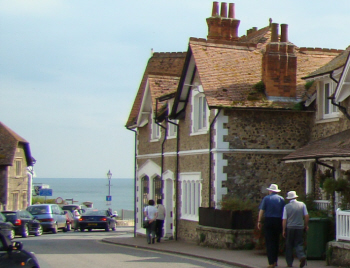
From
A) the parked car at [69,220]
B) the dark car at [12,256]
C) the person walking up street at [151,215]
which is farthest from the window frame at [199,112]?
the parked car at [69,220]

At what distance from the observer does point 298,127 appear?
25.0m

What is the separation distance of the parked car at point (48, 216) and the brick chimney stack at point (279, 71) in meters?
20.0

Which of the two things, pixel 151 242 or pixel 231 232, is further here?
A: pixel 151 242

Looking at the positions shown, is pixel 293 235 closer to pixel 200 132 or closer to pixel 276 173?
pixel 276 173

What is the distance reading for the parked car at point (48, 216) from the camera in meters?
41.1

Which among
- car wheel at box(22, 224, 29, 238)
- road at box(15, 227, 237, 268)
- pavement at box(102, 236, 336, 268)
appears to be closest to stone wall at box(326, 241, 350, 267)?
pavement at box(102, 236, 336, 268)

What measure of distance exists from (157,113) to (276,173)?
784 centimetres

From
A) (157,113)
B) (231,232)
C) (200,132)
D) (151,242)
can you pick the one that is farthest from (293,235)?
(157,113)

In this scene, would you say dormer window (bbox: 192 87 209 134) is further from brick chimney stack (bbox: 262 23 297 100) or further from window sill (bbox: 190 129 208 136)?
brick chimney stack (bbox: 262 23 297 100)

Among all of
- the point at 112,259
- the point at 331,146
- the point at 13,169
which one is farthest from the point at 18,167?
the point at 331,146

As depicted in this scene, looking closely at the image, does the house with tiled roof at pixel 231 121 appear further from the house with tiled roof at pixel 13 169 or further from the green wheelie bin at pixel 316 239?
the house with tiled roof at pixel 13 169

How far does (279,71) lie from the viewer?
82.7ft

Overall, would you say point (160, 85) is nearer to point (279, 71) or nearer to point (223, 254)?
point (279, 71)

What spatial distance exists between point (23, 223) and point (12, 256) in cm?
2553
